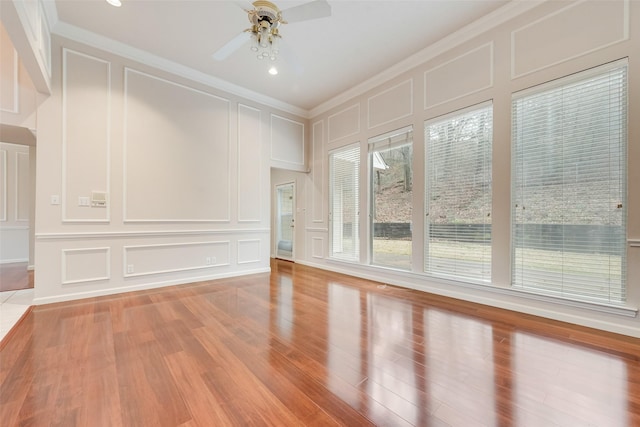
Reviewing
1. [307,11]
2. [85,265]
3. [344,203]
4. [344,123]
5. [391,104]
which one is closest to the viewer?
[307,11]

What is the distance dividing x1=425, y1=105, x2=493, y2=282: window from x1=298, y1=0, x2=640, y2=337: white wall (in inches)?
4.5

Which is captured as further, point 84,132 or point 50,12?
point 84,132

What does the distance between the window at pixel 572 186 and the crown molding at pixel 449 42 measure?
94cm

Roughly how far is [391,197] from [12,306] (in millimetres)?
5255

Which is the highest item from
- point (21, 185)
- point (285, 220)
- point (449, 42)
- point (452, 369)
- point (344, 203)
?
point (449, 42)

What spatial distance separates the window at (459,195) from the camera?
3379 mm

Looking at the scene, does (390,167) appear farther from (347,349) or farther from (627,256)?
(347,349)

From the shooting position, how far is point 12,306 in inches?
124

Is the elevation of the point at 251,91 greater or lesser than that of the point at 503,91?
greater

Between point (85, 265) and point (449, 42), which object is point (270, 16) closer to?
point (449, 42)

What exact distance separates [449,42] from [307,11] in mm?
2294

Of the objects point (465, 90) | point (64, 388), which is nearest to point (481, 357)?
point (64, 388)

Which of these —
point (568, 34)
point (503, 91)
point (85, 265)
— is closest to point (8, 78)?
point (85, 265)

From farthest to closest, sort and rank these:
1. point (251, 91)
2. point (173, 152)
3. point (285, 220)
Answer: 1. point (285, 220)
2. point (251, 91)
3. point (173, 152)
